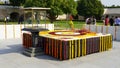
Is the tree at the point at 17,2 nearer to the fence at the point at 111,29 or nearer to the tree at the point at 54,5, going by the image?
the tree at the point at 54,5

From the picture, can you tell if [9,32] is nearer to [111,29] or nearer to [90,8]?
[111,29]

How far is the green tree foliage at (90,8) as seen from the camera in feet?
200

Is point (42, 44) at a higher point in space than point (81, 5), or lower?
lower

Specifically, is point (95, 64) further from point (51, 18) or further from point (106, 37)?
point (51, 18)

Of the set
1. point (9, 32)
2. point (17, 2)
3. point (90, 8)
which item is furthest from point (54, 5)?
point (9, 32)

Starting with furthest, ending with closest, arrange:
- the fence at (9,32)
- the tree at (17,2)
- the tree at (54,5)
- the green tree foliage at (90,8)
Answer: the green tree foliage at (90,8), the tree at (17,2), the tree at (54,5), the fence at (9,32)

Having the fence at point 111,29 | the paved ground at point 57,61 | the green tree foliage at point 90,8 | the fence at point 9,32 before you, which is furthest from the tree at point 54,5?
the paved ground at point 57,61

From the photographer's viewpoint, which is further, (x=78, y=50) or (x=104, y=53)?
(x=104, y=53)

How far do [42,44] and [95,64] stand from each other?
11.0 feet

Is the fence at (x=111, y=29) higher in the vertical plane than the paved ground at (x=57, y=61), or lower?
higher

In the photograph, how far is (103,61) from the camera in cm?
1064

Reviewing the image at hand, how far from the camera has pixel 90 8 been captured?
2432 inches

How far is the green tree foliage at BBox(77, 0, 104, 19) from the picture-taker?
6097 centimetres

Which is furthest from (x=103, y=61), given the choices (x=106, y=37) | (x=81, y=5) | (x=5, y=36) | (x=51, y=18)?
(x=81, y=5)
